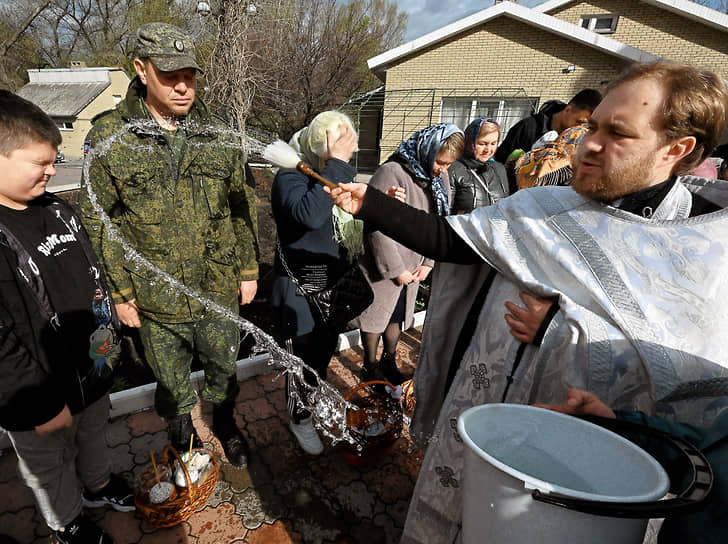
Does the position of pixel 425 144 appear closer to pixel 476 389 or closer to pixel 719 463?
pixel 476 389

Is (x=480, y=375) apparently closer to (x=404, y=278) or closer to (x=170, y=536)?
(x=404, y=278)

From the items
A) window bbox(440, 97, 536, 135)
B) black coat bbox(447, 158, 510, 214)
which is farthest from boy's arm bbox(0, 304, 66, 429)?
window bbox(440, 97, 536, 135)

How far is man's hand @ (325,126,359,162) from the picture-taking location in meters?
2.11

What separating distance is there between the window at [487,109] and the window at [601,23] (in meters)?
4.10

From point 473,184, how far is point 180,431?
10.3 feet

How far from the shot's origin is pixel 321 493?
2.44 m

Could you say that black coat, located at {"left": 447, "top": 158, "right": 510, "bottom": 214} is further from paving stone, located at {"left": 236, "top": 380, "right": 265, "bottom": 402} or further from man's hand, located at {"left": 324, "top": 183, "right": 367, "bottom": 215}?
paving stone, located at {"left": 236, "top": 380, "right": 265, "bottom": 402}

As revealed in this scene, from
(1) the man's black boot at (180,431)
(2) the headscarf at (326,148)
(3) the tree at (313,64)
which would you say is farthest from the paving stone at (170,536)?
(3) the tree at (313,64)

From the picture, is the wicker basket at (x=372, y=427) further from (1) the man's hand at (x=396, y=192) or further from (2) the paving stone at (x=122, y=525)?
(1) the man's hand at (x=396, y=192)

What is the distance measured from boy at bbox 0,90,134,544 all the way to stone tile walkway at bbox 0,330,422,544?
18.2 inches

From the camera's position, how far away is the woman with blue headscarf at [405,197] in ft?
9.30

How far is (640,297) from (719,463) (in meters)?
0.54

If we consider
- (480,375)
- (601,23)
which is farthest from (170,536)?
(601,23)

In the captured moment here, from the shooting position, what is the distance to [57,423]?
1.56m
